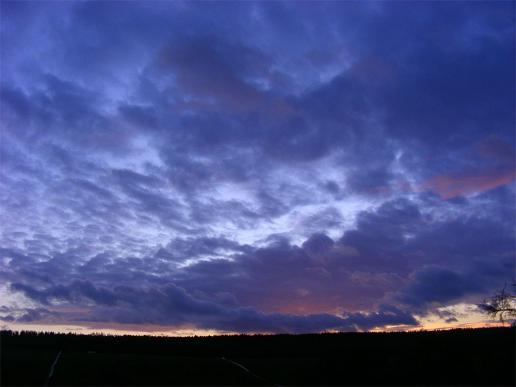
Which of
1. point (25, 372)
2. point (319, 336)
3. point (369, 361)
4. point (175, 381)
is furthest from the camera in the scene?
point (319, 336)

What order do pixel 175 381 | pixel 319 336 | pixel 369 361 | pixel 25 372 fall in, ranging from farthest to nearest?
pixel 319 336 → pixel 369 361 → pixel 175 381 → pixel 25 372

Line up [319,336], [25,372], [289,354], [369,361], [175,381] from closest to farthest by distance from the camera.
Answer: [25,372], [175,381], [369,361], [289,354], [319,336]

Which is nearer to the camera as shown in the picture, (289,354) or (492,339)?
(492,339)

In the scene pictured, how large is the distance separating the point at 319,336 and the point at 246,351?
11231mm

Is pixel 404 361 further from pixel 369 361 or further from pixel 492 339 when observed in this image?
pixel 492 339

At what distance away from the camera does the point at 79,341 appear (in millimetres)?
51906

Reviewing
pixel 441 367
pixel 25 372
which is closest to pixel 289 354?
pixel 441 367

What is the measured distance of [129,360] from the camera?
36719mm

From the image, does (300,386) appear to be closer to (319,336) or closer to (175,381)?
(175,381)

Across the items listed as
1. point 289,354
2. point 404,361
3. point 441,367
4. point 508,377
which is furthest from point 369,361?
point 289,354

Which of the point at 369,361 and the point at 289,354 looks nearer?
the point at 369,361

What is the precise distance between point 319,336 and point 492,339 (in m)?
25.8

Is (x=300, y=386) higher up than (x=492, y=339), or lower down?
lower down

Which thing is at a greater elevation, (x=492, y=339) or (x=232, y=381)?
(x=492, y=339)
